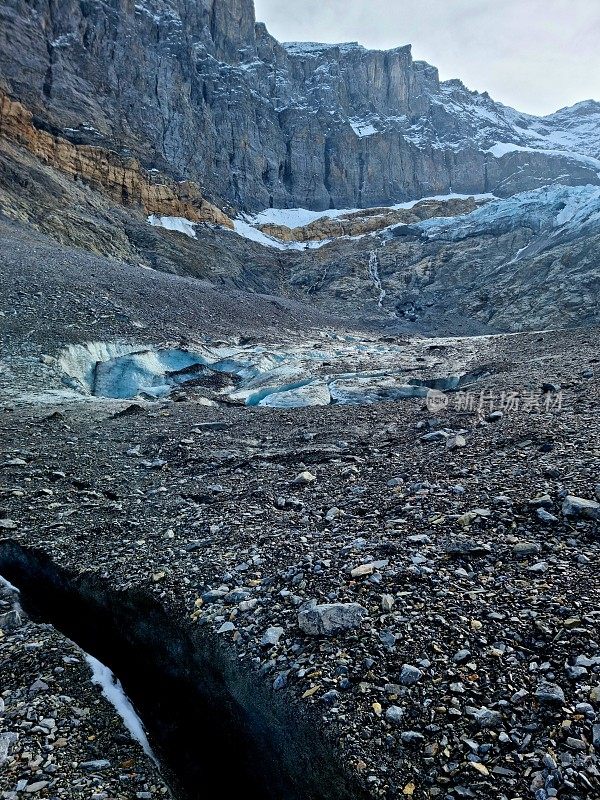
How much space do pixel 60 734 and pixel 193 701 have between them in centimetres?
109

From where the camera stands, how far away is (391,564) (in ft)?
14.5

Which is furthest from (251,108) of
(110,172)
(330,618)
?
(330,618)

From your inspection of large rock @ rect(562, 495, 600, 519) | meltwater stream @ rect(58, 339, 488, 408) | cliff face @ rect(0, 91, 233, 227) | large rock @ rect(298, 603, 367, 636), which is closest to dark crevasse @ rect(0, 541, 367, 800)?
large rock @ rect(298, 603, 367, 636)

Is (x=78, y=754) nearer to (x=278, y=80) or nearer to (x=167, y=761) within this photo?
(x=167, y=761)

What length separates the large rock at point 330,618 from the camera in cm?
369

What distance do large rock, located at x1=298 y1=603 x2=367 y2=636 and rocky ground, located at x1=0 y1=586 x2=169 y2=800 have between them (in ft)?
4.69

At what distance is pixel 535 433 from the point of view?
7383 mm

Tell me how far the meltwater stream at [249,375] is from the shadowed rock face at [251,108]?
46.0 m

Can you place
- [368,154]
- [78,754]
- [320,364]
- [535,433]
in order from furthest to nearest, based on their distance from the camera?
[368,154] < [320,364] < [535,433] < [78,754]

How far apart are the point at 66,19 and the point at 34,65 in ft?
45.9

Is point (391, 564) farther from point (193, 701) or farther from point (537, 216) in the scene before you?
point (537, 216)

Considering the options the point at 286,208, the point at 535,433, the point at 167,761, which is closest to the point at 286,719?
the point at 167,761

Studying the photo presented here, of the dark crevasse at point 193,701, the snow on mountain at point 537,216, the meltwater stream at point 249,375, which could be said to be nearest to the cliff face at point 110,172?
the snow on mountain at point 537,216

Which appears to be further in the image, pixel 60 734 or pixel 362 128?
pixel 362 128
